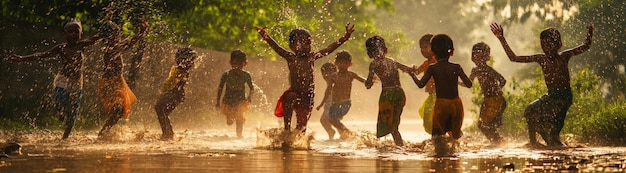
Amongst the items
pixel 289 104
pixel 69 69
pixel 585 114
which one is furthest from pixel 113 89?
pixel 585 114

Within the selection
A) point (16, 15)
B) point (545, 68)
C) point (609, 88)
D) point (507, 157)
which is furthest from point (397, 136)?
point (609, 88)

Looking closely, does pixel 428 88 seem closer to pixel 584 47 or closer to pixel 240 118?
pixel 584 47

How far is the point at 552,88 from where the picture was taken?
13758mm

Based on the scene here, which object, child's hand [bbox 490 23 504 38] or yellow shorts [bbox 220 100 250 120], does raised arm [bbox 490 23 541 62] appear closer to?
child's hand [bbox 490 23 504 38]

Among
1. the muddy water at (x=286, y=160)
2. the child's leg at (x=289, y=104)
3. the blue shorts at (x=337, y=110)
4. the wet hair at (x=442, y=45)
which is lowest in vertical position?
the muddy water at (x=286, y=160)

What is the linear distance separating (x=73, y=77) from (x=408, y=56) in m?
66.6

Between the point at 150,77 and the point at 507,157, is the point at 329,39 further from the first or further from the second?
the point at 507,157

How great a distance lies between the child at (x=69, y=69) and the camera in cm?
1470

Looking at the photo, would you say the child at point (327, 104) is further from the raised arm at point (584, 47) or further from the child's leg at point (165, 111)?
the raised arm at point (584, 47)

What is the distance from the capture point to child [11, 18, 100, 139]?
14695 millimetres

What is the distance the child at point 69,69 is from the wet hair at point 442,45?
4.77m

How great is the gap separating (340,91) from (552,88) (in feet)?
14.6

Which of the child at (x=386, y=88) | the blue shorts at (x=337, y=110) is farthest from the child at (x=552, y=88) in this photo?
the blue shorts at (x=337, y=110)

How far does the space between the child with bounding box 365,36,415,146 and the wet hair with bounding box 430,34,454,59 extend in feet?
5.43
